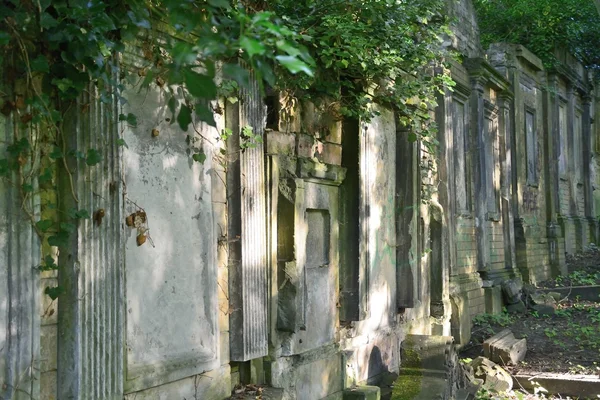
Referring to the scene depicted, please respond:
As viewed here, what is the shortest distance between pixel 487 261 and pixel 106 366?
10752 mm

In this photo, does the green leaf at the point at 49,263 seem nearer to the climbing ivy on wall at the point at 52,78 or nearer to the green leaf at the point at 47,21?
the climbing ivy on wall at the point at 52,78

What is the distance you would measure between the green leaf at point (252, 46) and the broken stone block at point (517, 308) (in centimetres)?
1165

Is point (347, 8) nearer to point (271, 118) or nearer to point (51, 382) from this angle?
point (271, 118)

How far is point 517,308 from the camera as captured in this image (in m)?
13.2

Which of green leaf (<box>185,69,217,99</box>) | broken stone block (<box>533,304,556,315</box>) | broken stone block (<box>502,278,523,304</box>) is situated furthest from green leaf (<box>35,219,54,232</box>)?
broken stone block (<box>502,278,523,304</box>)

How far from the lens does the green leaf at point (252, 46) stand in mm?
2350

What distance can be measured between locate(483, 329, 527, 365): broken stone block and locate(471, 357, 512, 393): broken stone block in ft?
1.66

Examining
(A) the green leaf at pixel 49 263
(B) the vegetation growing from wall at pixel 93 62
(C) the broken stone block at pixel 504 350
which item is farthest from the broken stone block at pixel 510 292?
(A) the green leaf at pixel 49 263

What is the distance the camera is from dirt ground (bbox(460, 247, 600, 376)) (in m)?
9.04

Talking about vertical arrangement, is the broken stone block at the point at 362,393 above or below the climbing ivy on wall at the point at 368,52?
below

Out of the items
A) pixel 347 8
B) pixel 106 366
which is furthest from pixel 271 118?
pixel 106 366

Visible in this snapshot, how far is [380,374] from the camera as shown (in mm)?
7578

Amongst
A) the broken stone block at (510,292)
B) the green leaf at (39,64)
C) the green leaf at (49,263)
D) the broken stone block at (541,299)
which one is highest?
the green leaf at (39,64)

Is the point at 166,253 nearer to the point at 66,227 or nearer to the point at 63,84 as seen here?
the point at 66,227
